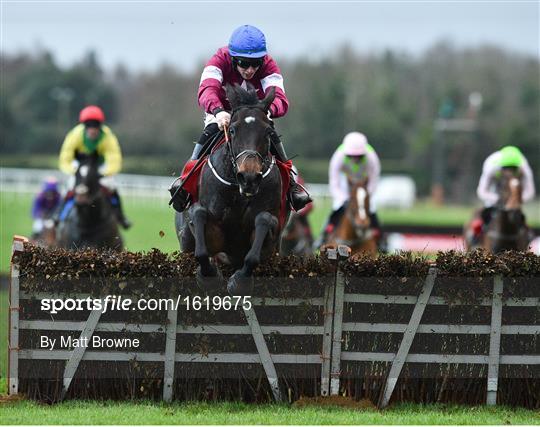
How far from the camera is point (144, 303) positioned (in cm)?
632

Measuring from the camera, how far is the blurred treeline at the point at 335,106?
39469mm

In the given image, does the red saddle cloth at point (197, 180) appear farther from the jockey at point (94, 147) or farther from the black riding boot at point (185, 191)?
the jockey at point (94, 147)

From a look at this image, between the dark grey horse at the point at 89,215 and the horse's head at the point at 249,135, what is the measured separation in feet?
17.9

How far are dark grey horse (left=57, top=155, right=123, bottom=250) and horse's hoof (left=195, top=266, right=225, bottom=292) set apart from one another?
17.4ft

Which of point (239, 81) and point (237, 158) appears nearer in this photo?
point (237, 158)

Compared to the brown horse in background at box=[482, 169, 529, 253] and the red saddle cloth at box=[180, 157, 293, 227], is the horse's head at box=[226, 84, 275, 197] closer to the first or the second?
the red saddle cloth at box=[180, 157, 293, 227]

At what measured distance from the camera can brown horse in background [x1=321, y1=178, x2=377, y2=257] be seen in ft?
37.8

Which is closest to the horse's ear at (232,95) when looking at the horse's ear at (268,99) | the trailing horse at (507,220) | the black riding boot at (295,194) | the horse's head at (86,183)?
the horse's ear at (268,99)

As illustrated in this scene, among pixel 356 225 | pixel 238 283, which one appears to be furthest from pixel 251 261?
pixel 356 225

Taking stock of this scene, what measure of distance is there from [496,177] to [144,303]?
627 centimetres

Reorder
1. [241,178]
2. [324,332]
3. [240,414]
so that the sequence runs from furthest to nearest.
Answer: [324,332] → [240,414] → [241,178]

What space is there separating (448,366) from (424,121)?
42687 millimetres

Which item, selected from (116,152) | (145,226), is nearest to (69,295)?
(116,152)

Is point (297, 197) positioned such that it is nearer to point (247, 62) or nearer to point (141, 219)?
point (247, 62)
